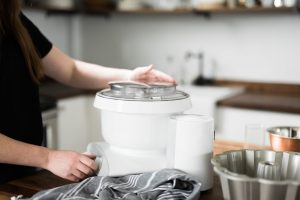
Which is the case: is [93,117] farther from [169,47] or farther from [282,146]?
[282,146]

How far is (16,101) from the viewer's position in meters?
1.30

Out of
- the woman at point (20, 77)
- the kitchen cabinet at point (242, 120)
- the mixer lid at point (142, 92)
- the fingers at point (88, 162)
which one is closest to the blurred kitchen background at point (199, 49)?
the kitchen cabinet at point (242, 120)

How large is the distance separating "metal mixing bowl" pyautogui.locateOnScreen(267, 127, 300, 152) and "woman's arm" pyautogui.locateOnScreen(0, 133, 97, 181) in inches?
19.5

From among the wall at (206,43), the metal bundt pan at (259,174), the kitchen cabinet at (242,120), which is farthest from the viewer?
the wall at (206,43)

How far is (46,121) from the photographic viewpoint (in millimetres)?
2502

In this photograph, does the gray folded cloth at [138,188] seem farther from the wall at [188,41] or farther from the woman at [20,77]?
the wall at [188,41]

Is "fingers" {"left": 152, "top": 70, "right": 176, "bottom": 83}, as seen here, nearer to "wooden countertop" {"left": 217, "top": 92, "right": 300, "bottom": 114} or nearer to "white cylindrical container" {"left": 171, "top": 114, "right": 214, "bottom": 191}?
"white cylindrical container" {"left": 171, "top": 114, "right": 214, "bottom": 191}

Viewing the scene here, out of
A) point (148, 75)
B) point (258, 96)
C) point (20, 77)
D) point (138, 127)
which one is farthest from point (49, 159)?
point (258, 96)

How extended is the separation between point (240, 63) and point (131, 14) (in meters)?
0.98

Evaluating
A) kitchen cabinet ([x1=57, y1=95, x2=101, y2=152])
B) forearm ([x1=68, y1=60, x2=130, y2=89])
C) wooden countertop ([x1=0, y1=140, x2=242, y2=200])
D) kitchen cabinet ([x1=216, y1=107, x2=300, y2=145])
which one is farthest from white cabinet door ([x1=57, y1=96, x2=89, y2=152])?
wooden countertop ([x1=0, y1=140, x2=242, y2=200])

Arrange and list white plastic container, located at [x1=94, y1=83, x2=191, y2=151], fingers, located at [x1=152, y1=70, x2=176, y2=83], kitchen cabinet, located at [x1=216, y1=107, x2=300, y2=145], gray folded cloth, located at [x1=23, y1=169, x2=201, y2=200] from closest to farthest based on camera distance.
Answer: gray folded cloth, located at [x1=23, y1=169, x2=201, y2=200]
white plastic container, located at [x1=94, y1=83, x2=191, y2=151]
fingers, located at [x1=152, y1=70, x2=176, y2=83]
kitchen cabinet, located at [x1=216, y1=107, x2=300, y2=145]

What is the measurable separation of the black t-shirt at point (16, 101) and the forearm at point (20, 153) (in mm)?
228

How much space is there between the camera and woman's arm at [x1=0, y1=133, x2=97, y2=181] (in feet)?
3.48

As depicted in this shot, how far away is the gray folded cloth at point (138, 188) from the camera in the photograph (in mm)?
942
